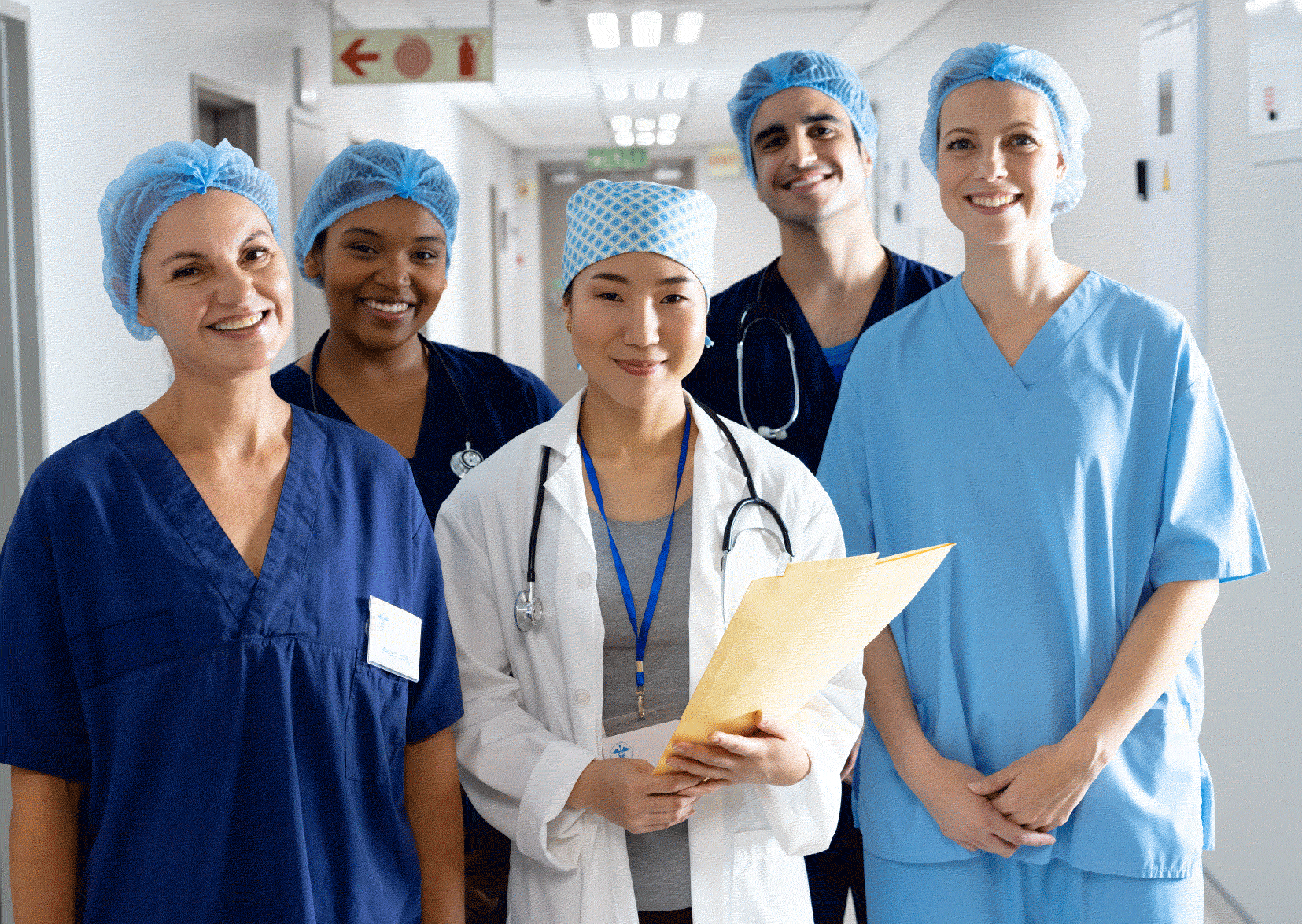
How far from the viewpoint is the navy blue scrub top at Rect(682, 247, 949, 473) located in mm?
1966

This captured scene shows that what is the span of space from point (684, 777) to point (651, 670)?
17 cm

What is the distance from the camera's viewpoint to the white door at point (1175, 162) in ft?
9.87

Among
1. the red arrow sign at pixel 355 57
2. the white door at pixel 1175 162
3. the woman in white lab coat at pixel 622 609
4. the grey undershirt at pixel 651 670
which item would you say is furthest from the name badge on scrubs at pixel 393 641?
the red arrow sign at pixel 355 57

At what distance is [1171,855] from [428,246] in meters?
1.53

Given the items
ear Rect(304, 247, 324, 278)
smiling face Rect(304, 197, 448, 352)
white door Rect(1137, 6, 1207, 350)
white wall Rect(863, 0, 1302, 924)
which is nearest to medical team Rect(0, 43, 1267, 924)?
smiling face Rect(304, 197, 448, 352)

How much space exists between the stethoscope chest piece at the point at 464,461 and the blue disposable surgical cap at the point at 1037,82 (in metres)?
0.86

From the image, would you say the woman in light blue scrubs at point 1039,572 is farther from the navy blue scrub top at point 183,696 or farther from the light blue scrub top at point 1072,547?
the navy blue scrub top at point 183,696

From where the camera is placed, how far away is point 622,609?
1.38 metres

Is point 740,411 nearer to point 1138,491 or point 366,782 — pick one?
point 1138,491

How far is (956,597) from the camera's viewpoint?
4.86 ft

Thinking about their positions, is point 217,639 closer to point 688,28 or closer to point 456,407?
point 456,407

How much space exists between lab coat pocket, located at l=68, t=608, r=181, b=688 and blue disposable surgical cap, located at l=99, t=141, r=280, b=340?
1.18 ft

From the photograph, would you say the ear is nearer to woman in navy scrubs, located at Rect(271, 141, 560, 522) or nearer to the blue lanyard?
woman in navy scrubs, located at Rect(271, 141, 560, 522)

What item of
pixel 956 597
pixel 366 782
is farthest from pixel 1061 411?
pixel 366 782
